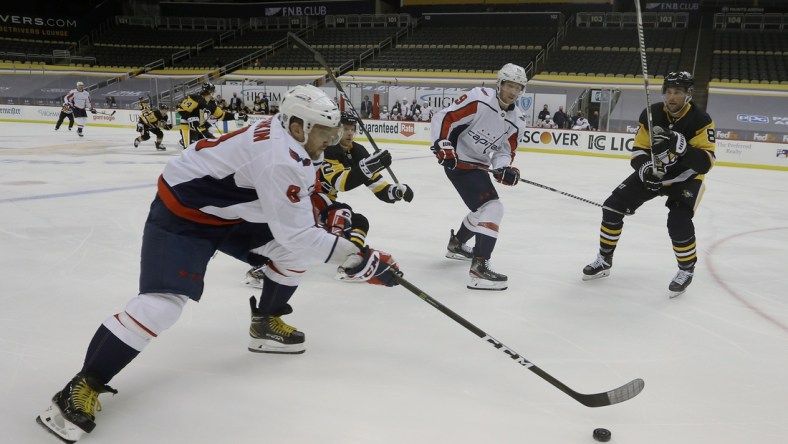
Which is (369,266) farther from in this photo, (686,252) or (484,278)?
(686,252)

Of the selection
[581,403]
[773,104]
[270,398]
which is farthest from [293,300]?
[773,104]

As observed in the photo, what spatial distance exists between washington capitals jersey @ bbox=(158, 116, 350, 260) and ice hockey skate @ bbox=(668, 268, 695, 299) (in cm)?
245

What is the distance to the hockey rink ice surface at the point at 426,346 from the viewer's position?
2.06m

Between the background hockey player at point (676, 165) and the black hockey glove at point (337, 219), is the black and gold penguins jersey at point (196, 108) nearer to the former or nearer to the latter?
the black hockey glove at point (337, 219)

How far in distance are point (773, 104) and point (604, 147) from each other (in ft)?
24.5

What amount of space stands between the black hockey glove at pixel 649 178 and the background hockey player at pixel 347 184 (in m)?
1.42

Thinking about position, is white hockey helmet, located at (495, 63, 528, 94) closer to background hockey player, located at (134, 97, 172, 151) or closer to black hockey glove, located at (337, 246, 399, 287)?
black hockey glove, located at (337, 246, 399, 287)

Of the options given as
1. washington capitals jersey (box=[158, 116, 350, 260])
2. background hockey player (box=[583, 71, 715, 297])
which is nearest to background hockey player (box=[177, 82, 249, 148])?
background hockey player (box=[583, 71, 715, 297])

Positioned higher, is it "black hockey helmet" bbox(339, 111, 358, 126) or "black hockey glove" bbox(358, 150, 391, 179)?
"black hockey helmet" bbox(339, 111, 358, 126)

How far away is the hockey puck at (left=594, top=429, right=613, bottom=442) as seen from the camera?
197 centimetres

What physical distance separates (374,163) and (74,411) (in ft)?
6.58

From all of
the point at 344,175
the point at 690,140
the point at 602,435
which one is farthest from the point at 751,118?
the point at 602,435

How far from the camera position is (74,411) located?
191 cm

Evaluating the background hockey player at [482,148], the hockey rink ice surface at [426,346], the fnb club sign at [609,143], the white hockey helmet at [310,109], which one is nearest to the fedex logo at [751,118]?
the fnb club sign at [609,143]
